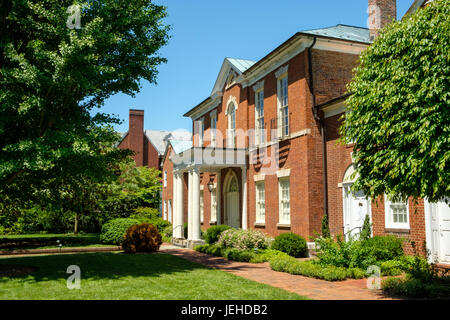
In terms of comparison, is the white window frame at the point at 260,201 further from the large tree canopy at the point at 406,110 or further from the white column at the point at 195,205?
the large tree canopy at the point at 406,110

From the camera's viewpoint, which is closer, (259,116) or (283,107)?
(283,107)

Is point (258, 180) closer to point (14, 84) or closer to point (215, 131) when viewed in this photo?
point (215, 131)

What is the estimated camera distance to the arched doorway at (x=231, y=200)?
22734mm

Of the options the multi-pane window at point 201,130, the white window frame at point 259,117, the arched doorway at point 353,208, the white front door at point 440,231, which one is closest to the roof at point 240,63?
the white window frame at point 259,117

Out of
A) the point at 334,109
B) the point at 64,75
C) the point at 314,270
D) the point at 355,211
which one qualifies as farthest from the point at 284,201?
the point at 64,75

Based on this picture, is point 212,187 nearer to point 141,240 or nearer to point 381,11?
point 141,240

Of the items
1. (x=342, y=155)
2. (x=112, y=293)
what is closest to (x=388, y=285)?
(x=112, y=293)

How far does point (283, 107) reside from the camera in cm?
1808

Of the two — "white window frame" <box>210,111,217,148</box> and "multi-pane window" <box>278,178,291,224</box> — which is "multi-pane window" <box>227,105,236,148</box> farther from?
"multi-pane window" <box>278,178,291,224</box>

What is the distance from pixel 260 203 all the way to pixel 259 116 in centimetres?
437

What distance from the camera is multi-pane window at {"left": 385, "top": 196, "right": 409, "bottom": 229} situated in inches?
510

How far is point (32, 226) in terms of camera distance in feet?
120

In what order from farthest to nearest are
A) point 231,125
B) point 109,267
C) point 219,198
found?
point 219,198 → point 231,125 → point 109,267

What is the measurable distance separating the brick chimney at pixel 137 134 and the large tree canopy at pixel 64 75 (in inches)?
1265
